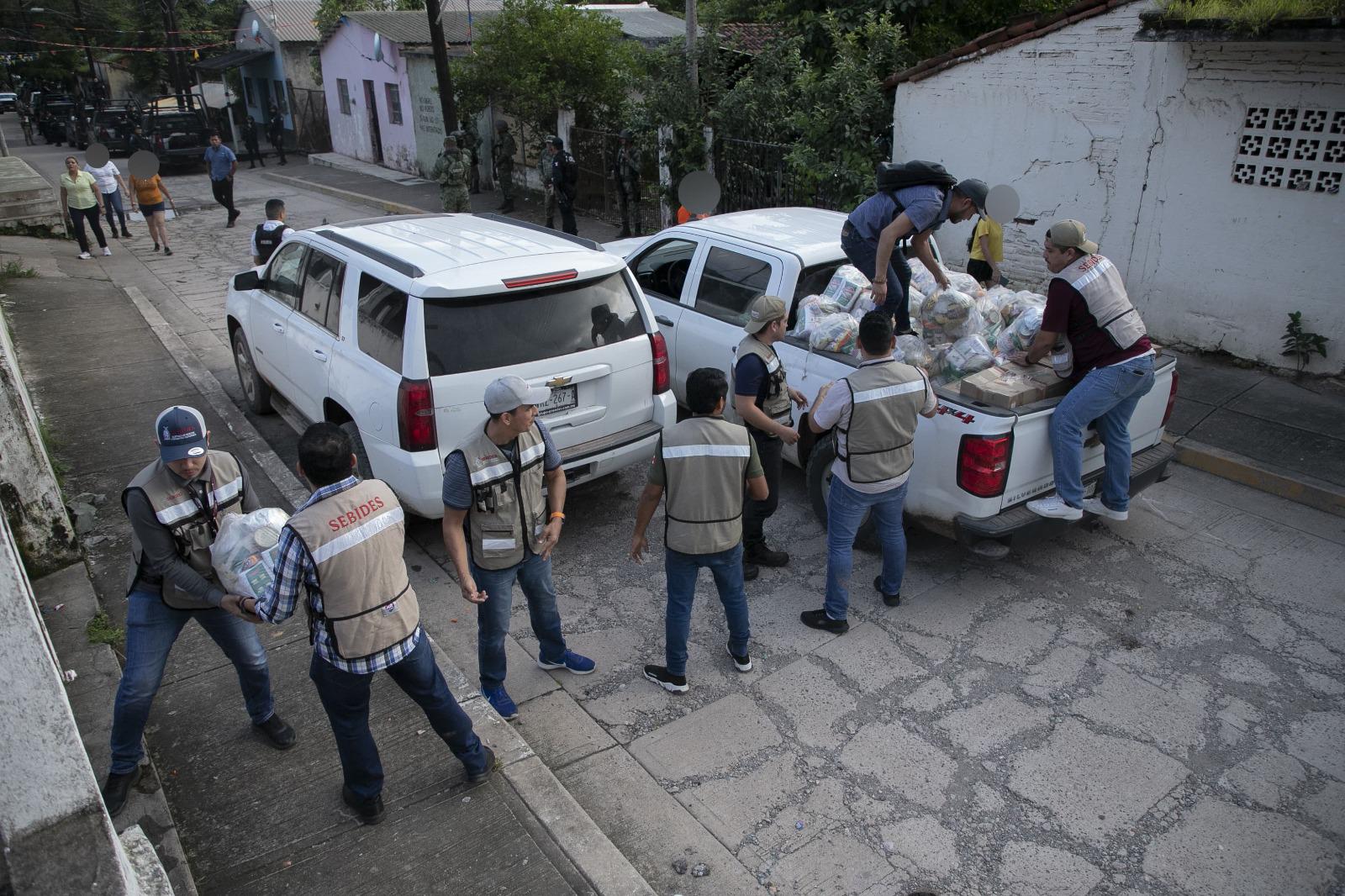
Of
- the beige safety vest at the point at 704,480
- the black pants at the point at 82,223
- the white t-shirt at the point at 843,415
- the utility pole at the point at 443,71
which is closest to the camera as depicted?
the beige safety vest at the point at 704,480

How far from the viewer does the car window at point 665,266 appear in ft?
23.4

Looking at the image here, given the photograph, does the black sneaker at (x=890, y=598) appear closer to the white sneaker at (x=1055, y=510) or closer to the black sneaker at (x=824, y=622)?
the black sneaker at (x=824, y=622)

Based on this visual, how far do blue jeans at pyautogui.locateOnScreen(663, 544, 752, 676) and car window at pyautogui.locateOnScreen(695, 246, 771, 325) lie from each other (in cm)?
251

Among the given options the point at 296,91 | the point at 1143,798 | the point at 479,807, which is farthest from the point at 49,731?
the point at 296,91

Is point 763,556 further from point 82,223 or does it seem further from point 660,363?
point 82,223

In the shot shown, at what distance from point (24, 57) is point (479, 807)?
6180cm

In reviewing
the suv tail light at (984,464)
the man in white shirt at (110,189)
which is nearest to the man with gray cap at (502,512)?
the suv tail light at (984,464)

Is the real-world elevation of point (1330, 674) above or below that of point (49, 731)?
below

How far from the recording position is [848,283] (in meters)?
6.06

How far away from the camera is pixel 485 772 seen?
153 inches

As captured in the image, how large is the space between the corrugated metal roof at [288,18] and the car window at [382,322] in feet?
101

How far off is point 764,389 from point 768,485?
2.01 ft

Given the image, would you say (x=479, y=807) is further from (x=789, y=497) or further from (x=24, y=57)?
(x=24, y=57)

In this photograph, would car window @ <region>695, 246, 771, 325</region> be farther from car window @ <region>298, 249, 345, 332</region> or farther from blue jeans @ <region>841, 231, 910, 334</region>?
car window @ <region>298, 249, 345, 332</region>
